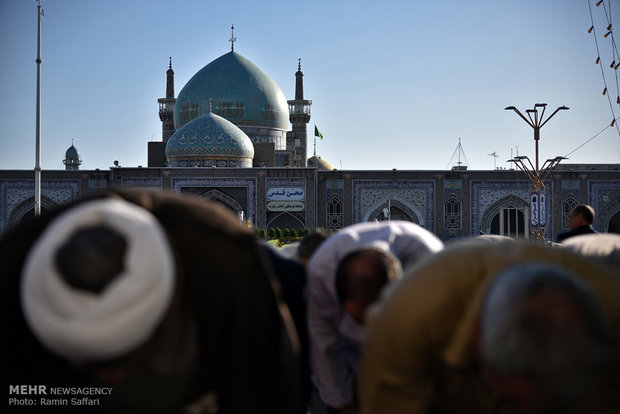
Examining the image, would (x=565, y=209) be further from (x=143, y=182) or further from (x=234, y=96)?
(x=143, y=182)

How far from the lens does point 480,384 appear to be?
1.67 m

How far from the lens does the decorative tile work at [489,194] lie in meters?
27.6

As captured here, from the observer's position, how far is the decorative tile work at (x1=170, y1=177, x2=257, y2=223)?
27522 mm

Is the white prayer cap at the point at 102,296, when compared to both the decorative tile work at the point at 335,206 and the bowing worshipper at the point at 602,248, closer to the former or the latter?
the bowing worshipper at the point at 602,248

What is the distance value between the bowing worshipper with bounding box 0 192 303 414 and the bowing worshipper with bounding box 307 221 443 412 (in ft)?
2.25

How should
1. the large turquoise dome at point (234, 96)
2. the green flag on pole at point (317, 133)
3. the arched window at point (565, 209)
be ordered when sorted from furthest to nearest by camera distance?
1. the green flag on pole at point (317, 133)
2. the large turquoise dome at point (234, 96)
3. the arched window at point (565, 209)

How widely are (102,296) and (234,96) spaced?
31.5 metres

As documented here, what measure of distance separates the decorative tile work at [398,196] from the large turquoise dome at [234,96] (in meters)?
6.87

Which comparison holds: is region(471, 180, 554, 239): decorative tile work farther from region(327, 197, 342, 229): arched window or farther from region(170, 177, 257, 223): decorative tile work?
region(170, 177, 257, 223): decorative tile work

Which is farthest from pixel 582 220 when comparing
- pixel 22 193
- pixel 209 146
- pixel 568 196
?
pixel 22 193

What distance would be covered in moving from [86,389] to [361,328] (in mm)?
914

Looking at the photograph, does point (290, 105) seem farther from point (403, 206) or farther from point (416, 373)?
point (416, 373)

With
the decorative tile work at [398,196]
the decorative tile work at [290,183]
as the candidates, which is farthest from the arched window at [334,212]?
the decorative tile work at [290,183]

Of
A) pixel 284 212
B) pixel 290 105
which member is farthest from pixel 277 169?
pixel 290 105
